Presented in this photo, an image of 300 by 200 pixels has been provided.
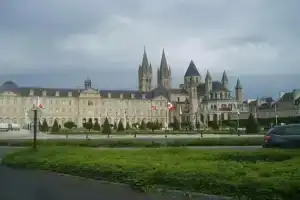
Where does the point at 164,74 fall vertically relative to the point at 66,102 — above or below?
above

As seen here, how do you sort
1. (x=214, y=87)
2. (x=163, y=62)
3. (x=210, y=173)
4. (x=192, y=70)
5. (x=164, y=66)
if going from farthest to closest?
(x=163, y=62)
(x=164, y=66)
(x=192, y=70)
(x=214, y=87)
(x=210, y=173)

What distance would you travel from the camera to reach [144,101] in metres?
136

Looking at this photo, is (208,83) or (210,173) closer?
(210,173)

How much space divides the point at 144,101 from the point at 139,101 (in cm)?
166

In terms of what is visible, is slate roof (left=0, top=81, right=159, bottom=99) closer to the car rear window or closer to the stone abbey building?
the stone abbey building

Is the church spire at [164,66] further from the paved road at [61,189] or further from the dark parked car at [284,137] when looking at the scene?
the paved road at [61,189]

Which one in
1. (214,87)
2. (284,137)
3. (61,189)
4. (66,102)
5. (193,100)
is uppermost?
(214,87)

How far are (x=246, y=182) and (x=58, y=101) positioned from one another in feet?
399

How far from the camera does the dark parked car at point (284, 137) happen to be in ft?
55.9

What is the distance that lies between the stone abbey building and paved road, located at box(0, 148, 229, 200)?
10325 cm

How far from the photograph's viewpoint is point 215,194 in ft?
22.4

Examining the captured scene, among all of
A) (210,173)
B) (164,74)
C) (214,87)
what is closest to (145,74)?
(164,74)

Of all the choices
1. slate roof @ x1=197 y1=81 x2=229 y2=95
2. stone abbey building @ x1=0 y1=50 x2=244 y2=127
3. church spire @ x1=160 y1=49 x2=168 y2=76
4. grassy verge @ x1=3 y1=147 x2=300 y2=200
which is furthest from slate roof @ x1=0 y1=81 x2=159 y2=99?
grassy verge @ x1=3 y1=147 x2=300 y2=200

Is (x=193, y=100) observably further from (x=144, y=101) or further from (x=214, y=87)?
(x=144, y=101)
